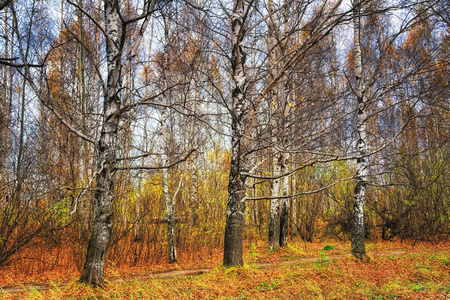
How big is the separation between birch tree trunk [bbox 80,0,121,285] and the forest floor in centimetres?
36

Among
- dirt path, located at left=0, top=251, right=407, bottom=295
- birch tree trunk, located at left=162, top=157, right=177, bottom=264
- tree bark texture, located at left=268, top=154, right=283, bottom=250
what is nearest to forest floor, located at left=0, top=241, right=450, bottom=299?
dirt path, located at left=0, top=251, right=407, bottom=295

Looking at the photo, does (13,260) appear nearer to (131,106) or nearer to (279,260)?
(131,106)

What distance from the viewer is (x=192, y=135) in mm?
9469

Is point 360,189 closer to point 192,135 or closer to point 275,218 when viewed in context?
point 275,218

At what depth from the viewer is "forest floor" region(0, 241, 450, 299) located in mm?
4766

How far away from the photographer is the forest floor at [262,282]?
15.6 feet

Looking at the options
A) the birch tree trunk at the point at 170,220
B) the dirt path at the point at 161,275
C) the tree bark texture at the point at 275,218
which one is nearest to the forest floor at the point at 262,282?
the dirt path at the point at 161,275

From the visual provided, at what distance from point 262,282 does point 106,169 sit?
3.65 m

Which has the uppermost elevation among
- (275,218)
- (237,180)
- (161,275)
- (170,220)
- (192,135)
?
(192,135)

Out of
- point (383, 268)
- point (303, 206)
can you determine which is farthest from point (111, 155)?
point (303, 206)

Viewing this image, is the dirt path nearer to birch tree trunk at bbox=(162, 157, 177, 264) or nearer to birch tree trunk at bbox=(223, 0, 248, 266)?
birch tree trunk at bbox=(162, 157, 177, 264)

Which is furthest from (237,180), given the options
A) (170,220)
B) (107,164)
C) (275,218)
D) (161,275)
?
A: (275,218)

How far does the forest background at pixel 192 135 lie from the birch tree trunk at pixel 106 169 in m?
0.02

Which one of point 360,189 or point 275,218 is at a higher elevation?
point 360,189
